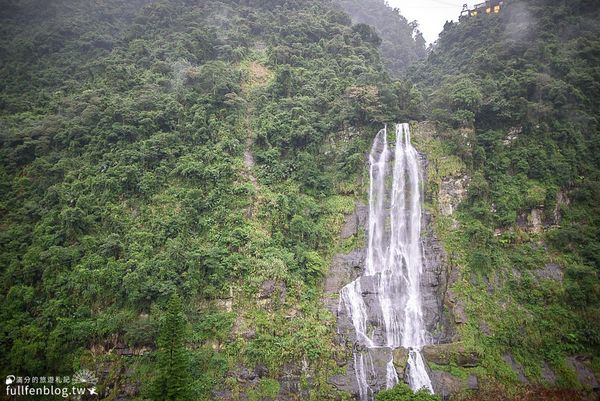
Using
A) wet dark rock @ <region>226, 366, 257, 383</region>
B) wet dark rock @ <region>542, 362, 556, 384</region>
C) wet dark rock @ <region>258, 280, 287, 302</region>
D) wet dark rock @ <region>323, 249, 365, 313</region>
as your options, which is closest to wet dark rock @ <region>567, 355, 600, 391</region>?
wet dark rock @ <region>542, 362, 556, 384</region>

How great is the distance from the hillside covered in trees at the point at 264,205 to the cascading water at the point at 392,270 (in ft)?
3.17

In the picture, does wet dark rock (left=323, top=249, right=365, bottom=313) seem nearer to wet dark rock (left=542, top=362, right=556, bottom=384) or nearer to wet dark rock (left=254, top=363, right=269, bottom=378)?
wet dark rock (left=254, top=363, right=269, bottom=378)

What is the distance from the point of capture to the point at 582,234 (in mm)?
23516

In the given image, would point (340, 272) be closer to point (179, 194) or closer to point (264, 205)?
point (264, 205)

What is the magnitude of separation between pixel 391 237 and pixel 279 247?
7.52 m

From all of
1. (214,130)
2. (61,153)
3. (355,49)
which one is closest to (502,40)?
(355,49)

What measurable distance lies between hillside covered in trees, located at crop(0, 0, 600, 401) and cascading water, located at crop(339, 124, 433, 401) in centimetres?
97

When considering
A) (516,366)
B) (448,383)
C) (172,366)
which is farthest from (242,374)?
(516,366)

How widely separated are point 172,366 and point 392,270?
557 inches

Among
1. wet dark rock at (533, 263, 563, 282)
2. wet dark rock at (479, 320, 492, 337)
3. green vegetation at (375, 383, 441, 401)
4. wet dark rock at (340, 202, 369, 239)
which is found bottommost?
green vegetation at (375, 383, 441, 401)

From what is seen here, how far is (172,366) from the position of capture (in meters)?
15.6

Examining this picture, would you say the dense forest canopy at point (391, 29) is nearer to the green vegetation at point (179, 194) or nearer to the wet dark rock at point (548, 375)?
the green vegetation at point (179, 194)

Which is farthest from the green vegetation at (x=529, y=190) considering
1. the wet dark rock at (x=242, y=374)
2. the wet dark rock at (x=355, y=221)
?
the wet dark rock at (x=242, y=374)

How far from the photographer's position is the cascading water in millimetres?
20625
